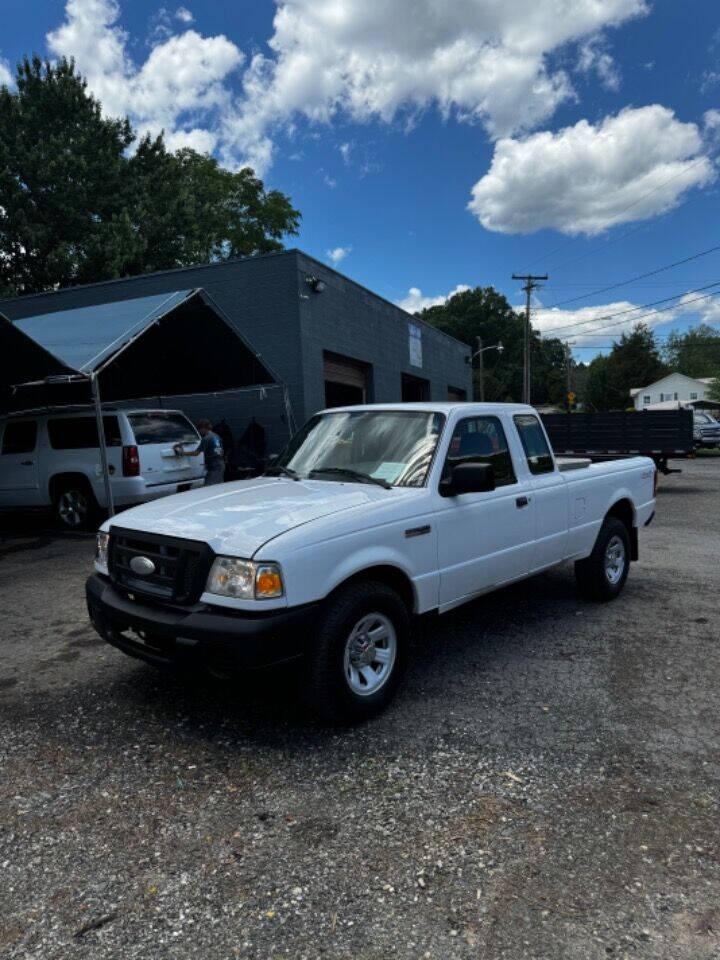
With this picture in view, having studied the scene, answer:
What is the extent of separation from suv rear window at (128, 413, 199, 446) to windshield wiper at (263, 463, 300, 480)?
202 inches

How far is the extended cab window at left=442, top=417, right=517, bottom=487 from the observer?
4.16 metres

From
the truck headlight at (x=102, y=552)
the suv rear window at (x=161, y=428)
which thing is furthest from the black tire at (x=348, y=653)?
the suv rear window at (x=161, y=428)

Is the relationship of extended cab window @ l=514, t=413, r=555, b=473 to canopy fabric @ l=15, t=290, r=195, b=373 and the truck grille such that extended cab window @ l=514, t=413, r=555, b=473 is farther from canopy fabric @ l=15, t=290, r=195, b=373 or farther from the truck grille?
canopy fabric @ l=15, t=290, r=195, b=373

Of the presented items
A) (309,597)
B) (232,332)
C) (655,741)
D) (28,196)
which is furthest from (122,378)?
(28,196)

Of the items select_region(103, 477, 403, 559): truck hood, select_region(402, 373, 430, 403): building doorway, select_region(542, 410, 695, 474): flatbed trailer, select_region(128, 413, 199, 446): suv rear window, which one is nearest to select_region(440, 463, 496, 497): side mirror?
select_region(103, 477, 403, 559): truck hood

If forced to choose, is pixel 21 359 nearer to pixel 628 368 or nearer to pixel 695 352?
pixel 628 368

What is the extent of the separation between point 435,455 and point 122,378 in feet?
32.7

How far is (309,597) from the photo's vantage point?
303 centimetres

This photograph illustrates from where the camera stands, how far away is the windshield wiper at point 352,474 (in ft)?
12.8

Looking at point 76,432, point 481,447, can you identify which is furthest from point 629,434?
point 76,432

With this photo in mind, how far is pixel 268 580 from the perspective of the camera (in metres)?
2.93

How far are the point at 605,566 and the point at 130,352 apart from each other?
9.06m

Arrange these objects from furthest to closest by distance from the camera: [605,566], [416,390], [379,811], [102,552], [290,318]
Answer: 1. [416,390]
2. [290,318]
3. [605,566]
4. [102,552]
5. [379,811]

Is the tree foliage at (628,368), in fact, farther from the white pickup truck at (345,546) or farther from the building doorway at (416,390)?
the white pickup truck at (345,546)
